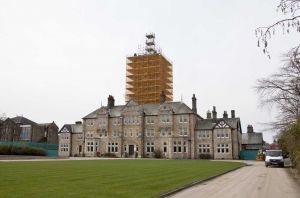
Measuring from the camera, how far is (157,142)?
74.9m

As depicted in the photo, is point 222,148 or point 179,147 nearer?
point 222,148

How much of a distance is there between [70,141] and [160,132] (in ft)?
77.7

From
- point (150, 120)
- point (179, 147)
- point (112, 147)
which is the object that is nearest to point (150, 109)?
point (150, 120)

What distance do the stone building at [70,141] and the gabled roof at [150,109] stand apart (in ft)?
17.5

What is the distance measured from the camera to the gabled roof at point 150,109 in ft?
244

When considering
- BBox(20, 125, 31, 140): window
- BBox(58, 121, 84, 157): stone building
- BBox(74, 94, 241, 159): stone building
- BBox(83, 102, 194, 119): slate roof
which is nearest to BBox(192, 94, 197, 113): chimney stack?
BBox(74, 94, 241, 159): stone building

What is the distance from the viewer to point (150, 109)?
78.4 m

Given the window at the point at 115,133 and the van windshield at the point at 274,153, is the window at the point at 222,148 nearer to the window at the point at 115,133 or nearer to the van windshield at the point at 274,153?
the window at the point at 115,133

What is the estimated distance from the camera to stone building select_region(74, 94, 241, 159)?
70.6m

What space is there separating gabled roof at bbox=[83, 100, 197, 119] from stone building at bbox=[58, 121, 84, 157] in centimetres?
532

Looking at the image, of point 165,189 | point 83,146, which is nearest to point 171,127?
point 83,146

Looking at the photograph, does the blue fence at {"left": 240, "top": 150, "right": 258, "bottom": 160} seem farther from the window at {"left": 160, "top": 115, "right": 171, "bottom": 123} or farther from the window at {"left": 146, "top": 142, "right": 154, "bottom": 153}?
the window at {"left": 146, "top": 142, "right": 154, "bottom": 153}

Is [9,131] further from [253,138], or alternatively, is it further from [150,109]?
[253,138]

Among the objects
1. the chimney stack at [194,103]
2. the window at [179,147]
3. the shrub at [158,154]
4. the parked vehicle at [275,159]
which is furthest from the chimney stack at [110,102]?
the parked vehicle at [275,159]
